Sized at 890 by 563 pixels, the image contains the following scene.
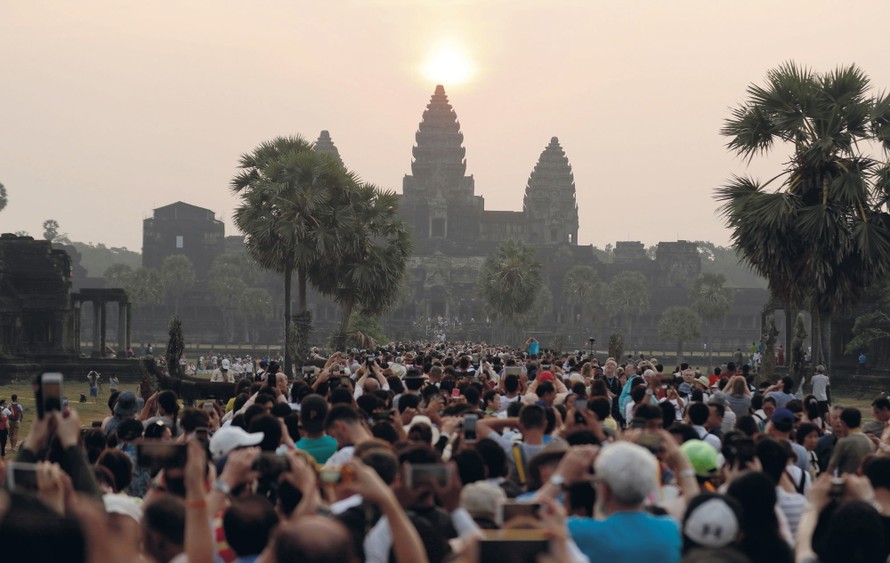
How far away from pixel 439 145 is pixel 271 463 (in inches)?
5607

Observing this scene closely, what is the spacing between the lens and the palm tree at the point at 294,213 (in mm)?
37000

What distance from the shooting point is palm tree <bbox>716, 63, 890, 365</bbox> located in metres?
24.3

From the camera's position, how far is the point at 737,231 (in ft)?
82.9

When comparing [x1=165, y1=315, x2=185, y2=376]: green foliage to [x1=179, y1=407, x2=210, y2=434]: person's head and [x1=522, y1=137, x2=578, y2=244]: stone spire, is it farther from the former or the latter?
[x1=522, y1=137, x2=578, y2=244]: stone spire

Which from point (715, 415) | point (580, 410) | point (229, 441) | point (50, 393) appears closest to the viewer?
point (50, 393)

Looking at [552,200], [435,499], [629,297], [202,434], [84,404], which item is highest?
[552,200]

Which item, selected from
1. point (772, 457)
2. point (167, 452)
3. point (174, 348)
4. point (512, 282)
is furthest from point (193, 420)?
point (512, 282)

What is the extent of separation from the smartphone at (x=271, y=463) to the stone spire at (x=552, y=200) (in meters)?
140

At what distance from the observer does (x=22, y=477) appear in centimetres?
486

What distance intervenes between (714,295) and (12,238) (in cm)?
5335

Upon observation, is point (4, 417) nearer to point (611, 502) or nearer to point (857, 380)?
point (611, 502)

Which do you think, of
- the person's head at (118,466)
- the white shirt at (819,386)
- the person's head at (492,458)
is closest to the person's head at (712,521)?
the person's head at (492,458)

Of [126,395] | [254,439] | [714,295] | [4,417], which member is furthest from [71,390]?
[714,295]

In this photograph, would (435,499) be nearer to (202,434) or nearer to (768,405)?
(202,434)
